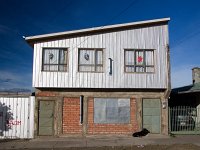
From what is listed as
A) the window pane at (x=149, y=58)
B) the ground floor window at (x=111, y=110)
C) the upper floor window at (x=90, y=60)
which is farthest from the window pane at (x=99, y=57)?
the window pane at (x=149, y=58)

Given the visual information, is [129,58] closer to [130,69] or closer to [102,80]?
[130,69]

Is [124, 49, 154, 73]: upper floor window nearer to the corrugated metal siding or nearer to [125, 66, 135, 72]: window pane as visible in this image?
[125, 66, 135, 72]: window pane

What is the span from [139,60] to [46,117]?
266 inches

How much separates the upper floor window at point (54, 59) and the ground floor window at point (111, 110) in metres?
3.01

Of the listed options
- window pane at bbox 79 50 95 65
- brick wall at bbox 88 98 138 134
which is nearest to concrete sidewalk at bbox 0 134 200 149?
brick wall at bbox 88 98 138 134

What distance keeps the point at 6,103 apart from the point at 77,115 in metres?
4.31

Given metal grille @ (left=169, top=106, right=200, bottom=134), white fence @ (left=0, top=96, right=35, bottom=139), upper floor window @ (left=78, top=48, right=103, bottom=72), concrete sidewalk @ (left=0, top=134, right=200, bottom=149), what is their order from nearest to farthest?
concrete sidewalk @ (left=0, top=134, right=200, bottom=149) → white fence @ (left=0, top=96, right=35, bottom=139) → upper floor window @ (left=78, top=48, right=103, bottom=72) → metal grille @ (left=169, top=106, right=200, bottom=134)

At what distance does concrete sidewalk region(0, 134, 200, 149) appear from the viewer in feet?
51.6

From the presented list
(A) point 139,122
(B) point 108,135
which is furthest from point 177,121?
(B) point 108,135

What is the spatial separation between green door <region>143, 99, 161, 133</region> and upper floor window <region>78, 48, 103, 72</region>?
3.68m

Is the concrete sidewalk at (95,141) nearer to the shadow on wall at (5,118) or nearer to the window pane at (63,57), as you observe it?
the shadow on wall at (5,118)

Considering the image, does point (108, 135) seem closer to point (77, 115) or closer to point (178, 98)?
point (77, 115)

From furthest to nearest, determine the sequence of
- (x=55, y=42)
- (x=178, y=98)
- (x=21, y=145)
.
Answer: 1. (x=178, y=98)
2. (x=55, y=42)
3. (x=21, y=145)

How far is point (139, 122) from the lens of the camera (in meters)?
18.8
